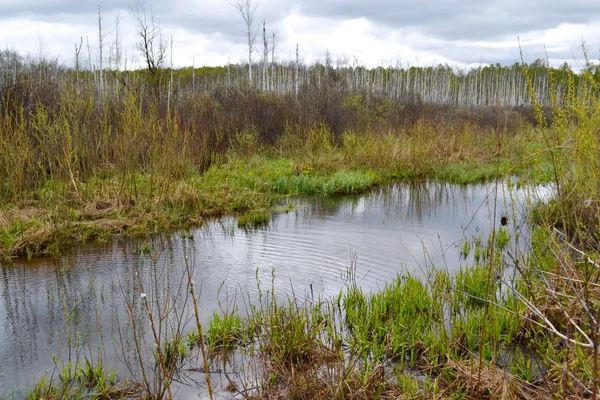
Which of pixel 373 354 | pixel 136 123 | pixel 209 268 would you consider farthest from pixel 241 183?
pixel 373 354

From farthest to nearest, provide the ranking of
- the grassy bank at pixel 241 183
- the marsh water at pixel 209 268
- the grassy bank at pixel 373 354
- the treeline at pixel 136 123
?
the treeline at pixel 136 123
the grassy bank at pixel 241 183
the marsh water at pixel 209 268
the grassy bank at pixel 373 354

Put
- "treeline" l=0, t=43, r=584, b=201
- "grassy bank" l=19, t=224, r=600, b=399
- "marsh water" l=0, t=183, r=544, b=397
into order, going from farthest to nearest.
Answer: "treeline" l=0, t=43, r=584, b=201 → "marsh water" l=0, t=183, r=544, b=397 → "grassy bank" l=19, t=224, r=600, b=399

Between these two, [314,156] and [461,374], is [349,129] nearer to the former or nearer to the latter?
[314,156]

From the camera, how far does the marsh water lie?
4.50 meters

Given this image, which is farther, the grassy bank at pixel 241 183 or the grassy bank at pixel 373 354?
the grassy bank at pixel 241 183

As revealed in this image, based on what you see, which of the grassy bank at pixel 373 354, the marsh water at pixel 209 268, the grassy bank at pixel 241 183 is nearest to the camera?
the grassy bank at pixel 373 354

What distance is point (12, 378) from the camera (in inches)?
154

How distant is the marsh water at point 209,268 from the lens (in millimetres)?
4504

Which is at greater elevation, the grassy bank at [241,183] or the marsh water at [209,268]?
the grassy bank at [241,183]

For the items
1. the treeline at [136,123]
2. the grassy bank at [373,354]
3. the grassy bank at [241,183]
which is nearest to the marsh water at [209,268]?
the grassy bank at [373,354]

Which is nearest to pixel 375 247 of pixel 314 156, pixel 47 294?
pixel 47 294

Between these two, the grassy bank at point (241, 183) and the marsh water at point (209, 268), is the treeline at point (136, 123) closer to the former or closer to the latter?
the grassy bank at point (241, 183)

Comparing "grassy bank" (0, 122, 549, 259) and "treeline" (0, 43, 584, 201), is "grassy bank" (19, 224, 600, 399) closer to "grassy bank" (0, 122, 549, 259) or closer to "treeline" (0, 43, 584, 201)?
"grassy bank" (0, 122, 549, 259)

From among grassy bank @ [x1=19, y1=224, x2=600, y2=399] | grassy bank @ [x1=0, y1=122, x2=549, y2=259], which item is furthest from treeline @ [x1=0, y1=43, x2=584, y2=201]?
grassy bank @ [x1=19, y1=224, x2=600, y2=399]
